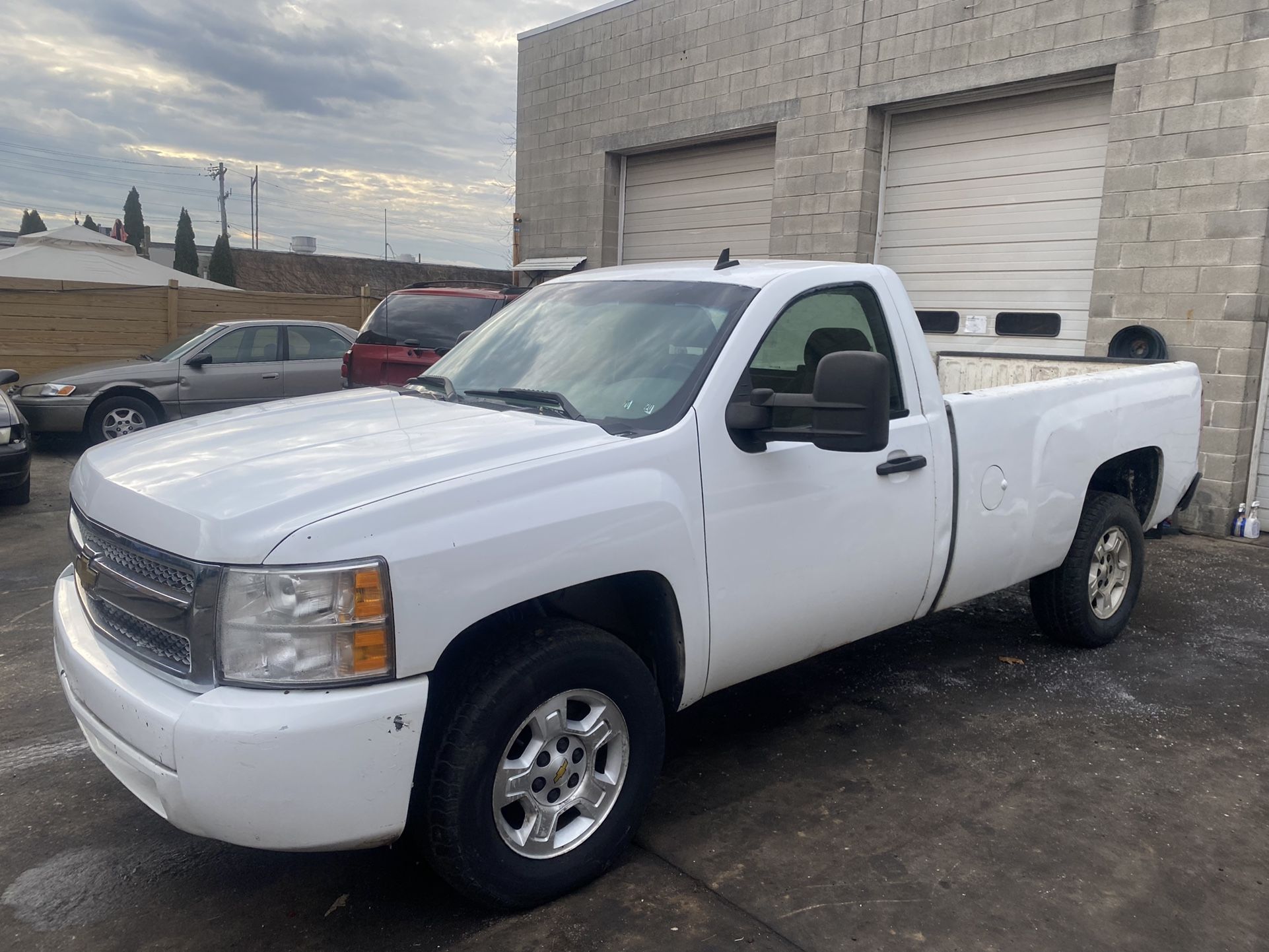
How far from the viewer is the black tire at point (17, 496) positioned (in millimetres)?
8344

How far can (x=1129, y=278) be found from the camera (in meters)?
8.69

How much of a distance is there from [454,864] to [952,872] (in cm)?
156

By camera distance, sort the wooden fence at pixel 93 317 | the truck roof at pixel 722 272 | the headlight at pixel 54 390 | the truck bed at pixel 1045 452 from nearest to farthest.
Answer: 1. the truck roof at pixel 722 272
2. the truck bed at pixel 1045 452
3. the headlight at pixel 54 390
4. the wooden fence at pixel 93 317

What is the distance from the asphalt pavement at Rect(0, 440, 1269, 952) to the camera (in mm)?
2824

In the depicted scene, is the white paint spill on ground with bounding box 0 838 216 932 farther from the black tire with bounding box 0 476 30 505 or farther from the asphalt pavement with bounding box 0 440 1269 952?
the black tire with bounding box 0 476 30 505

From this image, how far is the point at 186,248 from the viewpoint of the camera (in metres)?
36.8

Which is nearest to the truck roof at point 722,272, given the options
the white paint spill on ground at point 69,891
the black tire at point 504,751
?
the black tire at point 504,751

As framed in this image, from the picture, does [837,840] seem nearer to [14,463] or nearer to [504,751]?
[504,751]

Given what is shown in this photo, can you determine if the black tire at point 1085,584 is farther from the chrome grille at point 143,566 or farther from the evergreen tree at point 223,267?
the evergreen tree at point 223,267

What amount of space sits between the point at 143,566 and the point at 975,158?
9.35 m

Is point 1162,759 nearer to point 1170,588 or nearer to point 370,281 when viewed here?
point 1170,588

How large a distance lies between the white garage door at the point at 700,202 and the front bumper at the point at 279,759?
376 inches

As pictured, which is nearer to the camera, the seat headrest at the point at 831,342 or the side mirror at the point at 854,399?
the side mirror at the point at 854,399

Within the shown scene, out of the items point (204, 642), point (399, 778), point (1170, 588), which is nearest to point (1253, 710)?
point (1170, 588)
